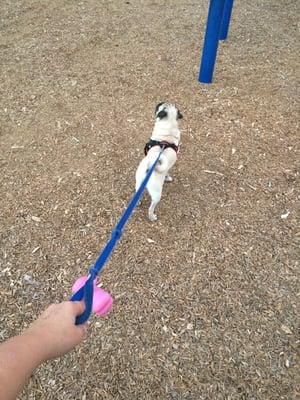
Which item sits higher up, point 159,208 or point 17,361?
point 17,361

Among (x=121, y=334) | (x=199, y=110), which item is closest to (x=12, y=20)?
(x=199, y=110)

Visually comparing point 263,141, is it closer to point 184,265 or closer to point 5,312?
point 184,265

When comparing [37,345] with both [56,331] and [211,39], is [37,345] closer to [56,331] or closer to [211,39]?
[56,331]

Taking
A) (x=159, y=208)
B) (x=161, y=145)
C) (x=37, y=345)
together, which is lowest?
(x=159, y=208)

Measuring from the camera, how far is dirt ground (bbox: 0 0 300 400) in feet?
7.95

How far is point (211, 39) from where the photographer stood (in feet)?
14.4

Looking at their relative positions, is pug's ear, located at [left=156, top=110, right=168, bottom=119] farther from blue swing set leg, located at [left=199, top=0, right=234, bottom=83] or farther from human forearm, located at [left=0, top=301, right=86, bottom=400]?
human forearm, located at [left=0, top=301, right=86, bottom=400]

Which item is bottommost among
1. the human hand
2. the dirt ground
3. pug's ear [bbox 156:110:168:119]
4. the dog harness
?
the dirt ground

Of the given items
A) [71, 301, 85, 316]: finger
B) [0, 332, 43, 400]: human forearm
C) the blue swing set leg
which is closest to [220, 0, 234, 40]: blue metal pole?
the blue swing set leg

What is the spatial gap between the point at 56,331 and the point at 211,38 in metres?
4.13

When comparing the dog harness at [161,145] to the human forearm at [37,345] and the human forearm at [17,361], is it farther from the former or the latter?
the human forearm at [17,361]

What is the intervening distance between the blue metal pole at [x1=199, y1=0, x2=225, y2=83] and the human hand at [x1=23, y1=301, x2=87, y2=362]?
156 inches

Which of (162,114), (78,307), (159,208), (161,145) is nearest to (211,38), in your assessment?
(162,114)

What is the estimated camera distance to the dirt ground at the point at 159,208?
2.42 m
